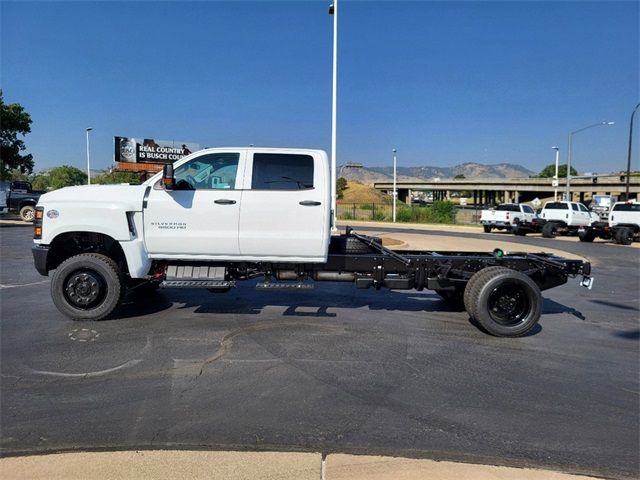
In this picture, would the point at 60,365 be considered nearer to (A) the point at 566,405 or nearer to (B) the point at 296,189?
(B) the point at 296,189

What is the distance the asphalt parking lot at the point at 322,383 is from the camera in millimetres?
3811

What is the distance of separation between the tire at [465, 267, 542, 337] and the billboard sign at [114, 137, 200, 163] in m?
51.4

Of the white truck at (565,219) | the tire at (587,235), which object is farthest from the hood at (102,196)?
the white truck at (565,219)

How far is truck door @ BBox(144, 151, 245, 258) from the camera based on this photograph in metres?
6.79

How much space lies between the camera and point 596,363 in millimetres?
5910

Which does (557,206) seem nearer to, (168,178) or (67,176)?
(168,178)

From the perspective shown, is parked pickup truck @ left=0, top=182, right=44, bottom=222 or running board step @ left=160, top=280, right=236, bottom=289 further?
parked pickup truck @ left=0, top=182, right=44, bottom=222

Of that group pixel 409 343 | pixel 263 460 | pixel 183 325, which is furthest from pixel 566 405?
pixel 183 325

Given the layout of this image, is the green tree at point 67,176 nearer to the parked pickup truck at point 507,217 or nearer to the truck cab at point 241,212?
the parked pickup truck at point 507,217

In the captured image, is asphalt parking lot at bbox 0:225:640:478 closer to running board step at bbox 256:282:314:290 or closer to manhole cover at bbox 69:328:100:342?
manhole cover at bbox 69:328:100:342

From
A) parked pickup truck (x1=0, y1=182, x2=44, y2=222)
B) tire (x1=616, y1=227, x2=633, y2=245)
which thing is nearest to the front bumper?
tire (x1=616, y1=227, x2=633, y2=245)

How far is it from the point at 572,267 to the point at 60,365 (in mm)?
6629

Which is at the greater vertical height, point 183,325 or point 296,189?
point 296,189

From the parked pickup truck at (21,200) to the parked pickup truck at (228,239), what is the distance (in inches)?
1062
